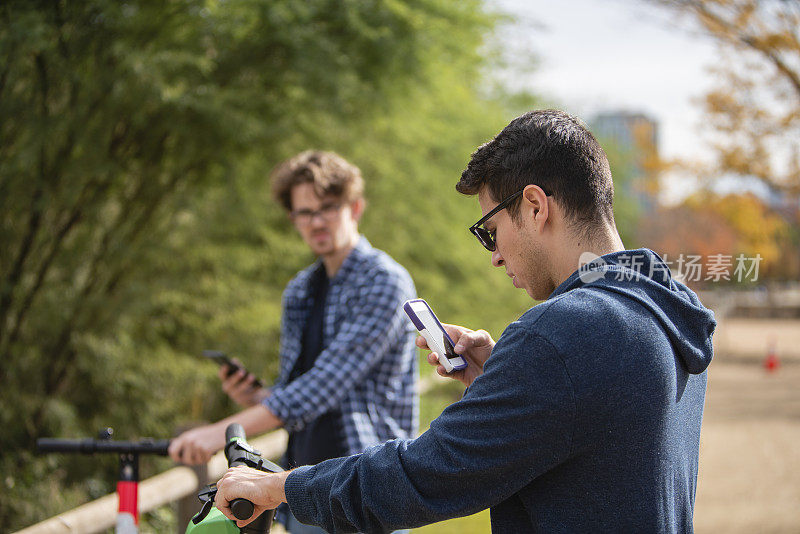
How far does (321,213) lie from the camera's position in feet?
8.55

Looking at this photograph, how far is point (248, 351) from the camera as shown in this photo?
4.95 metres

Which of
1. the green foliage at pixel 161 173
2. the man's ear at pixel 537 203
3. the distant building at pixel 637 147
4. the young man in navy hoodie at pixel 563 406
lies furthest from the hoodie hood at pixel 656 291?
the distant building at pixel 637 147

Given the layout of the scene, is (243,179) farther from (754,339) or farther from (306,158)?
(754,339)

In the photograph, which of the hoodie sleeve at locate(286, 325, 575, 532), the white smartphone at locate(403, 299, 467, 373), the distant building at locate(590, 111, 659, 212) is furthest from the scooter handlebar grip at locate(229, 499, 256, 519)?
the distant building at locate(590, 111, 659, 212)

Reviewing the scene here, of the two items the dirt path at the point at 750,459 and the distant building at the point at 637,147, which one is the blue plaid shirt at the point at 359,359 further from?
the distant building at the point at 637,147

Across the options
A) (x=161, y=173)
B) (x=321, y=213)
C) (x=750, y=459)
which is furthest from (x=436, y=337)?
(x=750, y=459)

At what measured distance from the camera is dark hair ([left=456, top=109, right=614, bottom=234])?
1.37m

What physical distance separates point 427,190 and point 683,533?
15.3ft

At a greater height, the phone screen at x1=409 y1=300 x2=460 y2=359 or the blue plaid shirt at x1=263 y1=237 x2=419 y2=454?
the phone screen at x1=409 y1=300 x2=460 y2=359

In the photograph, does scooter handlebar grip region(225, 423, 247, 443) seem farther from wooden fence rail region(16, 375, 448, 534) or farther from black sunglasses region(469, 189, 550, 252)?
wooden fence rail region(16, 375, 448, 534)

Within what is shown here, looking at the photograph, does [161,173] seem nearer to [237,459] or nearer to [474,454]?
[237,459]

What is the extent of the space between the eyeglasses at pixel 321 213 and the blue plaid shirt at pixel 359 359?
0.48ft

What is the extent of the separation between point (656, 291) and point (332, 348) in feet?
4.00

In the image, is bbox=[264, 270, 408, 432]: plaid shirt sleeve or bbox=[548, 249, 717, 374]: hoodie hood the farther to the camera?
bbox=[264, 270, 408, 432]: plaid shirt sleeve
